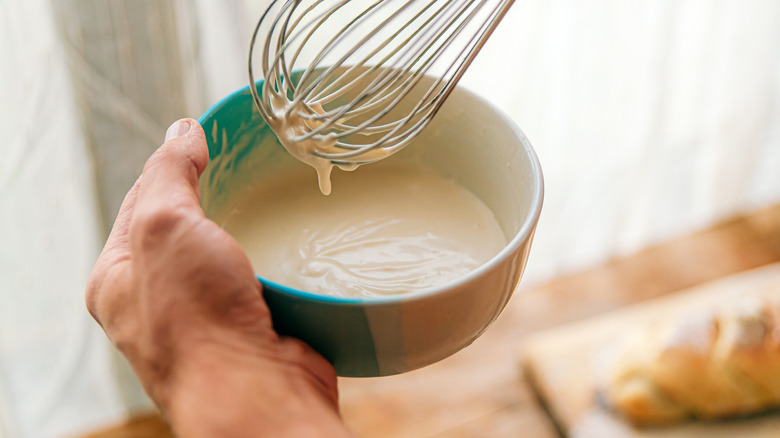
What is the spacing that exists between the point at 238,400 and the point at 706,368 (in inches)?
24.7

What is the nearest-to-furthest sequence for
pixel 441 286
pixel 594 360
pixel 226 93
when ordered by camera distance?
pixel 441 286
pixel 226 93
pixel 594 360

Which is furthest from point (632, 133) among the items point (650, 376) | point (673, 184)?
point (650, 376)

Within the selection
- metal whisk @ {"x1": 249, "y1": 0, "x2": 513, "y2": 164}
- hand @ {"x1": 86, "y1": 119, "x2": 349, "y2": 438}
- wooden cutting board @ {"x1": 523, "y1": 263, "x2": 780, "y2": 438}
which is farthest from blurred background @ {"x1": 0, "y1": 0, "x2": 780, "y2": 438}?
hand @ {"x1": 86, "y1": 119, "x2": 349, "y2": 438}

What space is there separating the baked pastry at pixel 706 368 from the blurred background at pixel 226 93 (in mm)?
290

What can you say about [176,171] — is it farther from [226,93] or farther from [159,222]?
[226,93]

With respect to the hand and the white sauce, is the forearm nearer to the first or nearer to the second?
the hand

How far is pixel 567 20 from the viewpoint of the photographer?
860 millimetres

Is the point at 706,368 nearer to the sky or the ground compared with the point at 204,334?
nearer to the ground

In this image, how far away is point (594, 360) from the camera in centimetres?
89

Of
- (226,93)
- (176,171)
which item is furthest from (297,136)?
(226,93)

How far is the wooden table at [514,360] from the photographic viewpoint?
0.90 m

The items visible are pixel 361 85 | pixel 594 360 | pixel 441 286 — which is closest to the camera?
pixel 441 286

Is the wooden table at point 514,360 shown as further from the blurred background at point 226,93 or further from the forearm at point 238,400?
the forearm at point 238,400

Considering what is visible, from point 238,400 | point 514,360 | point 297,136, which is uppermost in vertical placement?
point 297,136
